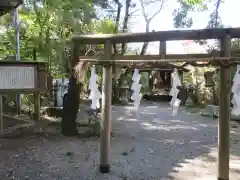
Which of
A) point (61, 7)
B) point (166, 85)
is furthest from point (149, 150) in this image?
point (166, 85)

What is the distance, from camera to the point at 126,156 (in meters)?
6.12

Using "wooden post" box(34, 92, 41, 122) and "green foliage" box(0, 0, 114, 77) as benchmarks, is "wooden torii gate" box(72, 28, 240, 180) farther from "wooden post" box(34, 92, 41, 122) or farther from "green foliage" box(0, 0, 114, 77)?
"wooden post" box(34, 92, 41, 122)

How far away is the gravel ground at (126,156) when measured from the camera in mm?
4992

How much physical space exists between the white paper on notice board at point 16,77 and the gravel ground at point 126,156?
128 cm

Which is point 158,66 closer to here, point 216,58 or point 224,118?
point 216,58

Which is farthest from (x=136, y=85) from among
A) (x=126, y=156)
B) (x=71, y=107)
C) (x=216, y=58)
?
(x=71, y=107)

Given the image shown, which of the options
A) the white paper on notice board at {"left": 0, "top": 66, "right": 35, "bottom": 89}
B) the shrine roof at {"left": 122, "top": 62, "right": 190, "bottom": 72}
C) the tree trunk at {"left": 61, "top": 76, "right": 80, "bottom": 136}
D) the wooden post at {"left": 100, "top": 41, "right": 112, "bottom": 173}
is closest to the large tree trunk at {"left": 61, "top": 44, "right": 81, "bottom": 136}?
the tree trunk at {"left": 61, "top": 76, "right": 80, "bottom": 136}

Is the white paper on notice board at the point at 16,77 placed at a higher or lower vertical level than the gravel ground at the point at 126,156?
higher

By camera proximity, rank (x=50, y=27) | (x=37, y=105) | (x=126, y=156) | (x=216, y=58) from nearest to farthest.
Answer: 1. (x=216, y=58)
2. (x=126, y=156)
3. (x=37, y=105)
4. (x=50, y=27)

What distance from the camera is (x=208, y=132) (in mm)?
8969

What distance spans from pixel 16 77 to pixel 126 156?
3.01 metres

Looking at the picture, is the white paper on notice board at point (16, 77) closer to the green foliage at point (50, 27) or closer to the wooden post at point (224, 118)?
the green foliage at point (50, 27)

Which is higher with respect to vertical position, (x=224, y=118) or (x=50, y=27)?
(x=50, y=27)

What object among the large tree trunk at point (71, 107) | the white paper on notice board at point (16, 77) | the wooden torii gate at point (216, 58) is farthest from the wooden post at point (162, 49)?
the white paper on notice board at point (16, 77)
